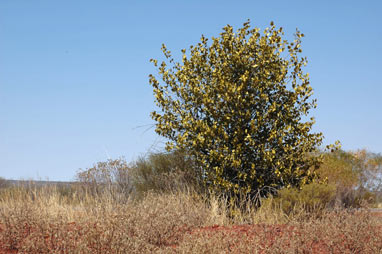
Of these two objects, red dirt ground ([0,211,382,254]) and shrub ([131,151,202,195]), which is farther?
shrub ([131,151,202,195])

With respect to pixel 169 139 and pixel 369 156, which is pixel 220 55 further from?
pixel 369 156

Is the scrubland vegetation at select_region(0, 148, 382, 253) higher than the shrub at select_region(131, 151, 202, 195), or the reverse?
the shrub at select_region(131, 151, 202, 195)

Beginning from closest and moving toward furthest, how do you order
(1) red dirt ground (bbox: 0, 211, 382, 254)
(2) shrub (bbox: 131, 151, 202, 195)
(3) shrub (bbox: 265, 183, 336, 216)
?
(1) red dirt ground (bbox: 0, 211, 382, 254) < (3) shrub (bbox: 265, 183, 336, 216) < (2) shrub (bbox: 131, 151, 202, 195)

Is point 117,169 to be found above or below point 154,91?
below

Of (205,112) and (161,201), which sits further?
(205,112)

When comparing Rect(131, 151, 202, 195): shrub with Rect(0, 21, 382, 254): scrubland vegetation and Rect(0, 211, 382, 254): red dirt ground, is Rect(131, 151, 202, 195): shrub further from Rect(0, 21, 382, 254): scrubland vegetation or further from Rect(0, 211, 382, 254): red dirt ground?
Rect(0, 211, 382, 254): red dirt ground

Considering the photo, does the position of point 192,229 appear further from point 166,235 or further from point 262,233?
point 262,233

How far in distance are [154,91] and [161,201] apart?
11.8ft

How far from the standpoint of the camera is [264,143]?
1125 cm

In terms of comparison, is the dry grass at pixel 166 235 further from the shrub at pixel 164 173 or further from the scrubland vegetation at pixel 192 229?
the shrub at pixel 164 173

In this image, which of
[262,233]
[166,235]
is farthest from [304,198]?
[166,235]

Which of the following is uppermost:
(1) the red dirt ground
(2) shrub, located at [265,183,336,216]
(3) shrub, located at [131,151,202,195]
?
(3) shrub, located at [131,151,202,195]

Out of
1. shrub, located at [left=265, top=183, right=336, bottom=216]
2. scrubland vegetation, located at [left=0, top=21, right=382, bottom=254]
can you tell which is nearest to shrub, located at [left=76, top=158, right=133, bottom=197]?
scrubland vegetation, located at [left=0, top=21, right=382, bottom=254]

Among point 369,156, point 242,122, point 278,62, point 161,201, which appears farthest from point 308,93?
point 369,156
